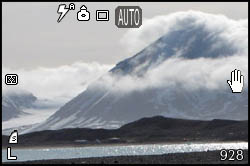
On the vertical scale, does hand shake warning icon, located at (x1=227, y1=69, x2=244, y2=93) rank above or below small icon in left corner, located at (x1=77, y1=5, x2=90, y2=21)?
below

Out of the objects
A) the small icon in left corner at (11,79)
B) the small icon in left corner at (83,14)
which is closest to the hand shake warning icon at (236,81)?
the small icon in left corner at (83,14)

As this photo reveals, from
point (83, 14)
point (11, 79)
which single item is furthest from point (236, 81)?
point (11, 79)

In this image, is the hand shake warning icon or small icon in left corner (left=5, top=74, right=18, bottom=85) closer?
the hand shake warning icon

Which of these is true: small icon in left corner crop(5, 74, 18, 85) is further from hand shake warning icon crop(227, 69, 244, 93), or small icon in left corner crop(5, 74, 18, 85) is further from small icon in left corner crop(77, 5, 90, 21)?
hand shake warning icon crop(227, 69, 244, 93)

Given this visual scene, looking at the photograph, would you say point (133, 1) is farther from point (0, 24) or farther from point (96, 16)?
point (0, 24)

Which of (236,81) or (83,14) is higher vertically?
(83,14)

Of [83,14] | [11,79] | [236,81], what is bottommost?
[236,81]

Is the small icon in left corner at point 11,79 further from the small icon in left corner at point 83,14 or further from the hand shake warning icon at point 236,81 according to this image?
the hand shake warning icon at point 236,81

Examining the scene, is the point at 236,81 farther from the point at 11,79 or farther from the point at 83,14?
the point at 11,79

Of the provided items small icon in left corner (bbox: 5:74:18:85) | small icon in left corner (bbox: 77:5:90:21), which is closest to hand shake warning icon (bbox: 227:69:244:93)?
small icon in left corner (bbox: 77:5:90:21)

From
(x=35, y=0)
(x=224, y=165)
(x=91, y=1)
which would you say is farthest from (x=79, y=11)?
(x=224, y=165)

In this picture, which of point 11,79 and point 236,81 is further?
point 11,79

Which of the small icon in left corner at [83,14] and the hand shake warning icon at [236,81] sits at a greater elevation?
the small icon in left corner at [83,14]

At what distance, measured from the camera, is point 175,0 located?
46.5m
